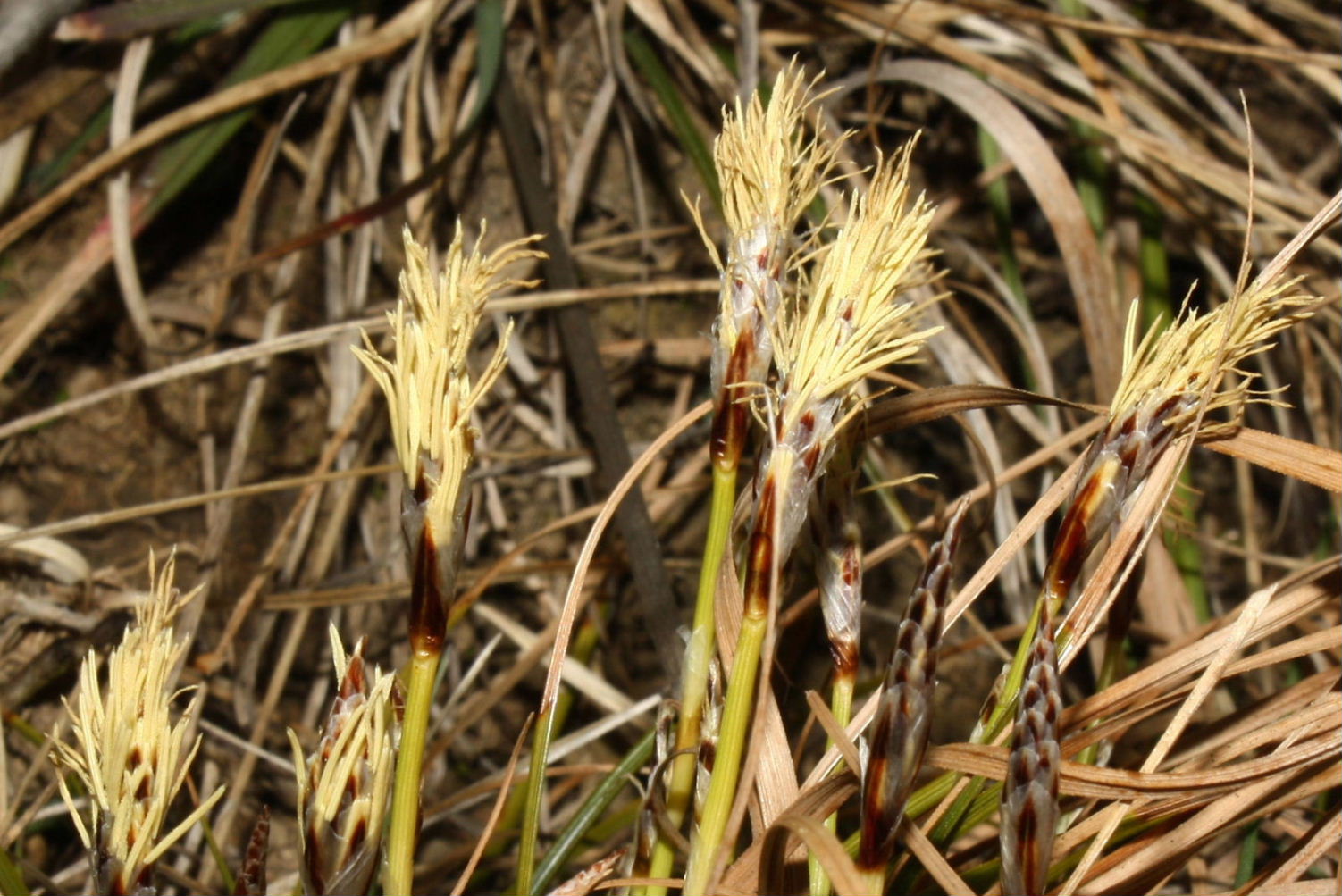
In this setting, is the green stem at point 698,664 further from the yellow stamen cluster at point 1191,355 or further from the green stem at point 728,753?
the yellow stamen cluster at point 1191,355

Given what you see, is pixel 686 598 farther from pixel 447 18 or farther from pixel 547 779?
pixel 447 18

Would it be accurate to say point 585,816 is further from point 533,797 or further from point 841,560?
point 841,560

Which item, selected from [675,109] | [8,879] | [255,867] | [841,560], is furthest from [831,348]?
[675,109]

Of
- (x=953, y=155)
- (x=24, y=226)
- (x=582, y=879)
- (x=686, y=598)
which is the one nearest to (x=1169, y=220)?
(x=953, y=155)

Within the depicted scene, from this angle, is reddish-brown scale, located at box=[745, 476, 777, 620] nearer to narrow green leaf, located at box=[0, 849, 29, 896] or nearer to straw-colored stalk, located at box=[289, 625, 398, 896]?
straw-colored stalk, located at box=[289, 625, 398, 896]

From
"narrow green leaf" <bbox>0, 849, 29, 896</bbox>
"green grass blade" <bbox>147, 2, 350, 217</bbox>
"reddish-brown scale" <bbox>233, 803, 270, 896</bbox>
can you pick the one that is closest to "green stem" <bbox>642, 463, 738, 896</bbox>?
"reddish-brown scale" <bbox>233, 803, 270, 896</bbox>

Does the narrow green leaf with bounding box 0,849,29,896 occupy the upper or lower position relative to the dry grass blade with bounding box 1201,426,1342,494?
lower

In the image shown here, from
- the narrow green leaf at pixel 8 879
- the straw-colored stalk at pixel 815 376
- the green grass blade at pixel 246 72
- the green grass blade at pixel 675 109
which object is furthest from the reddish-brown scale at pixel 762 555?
the green grass blade at pixel 246 72
